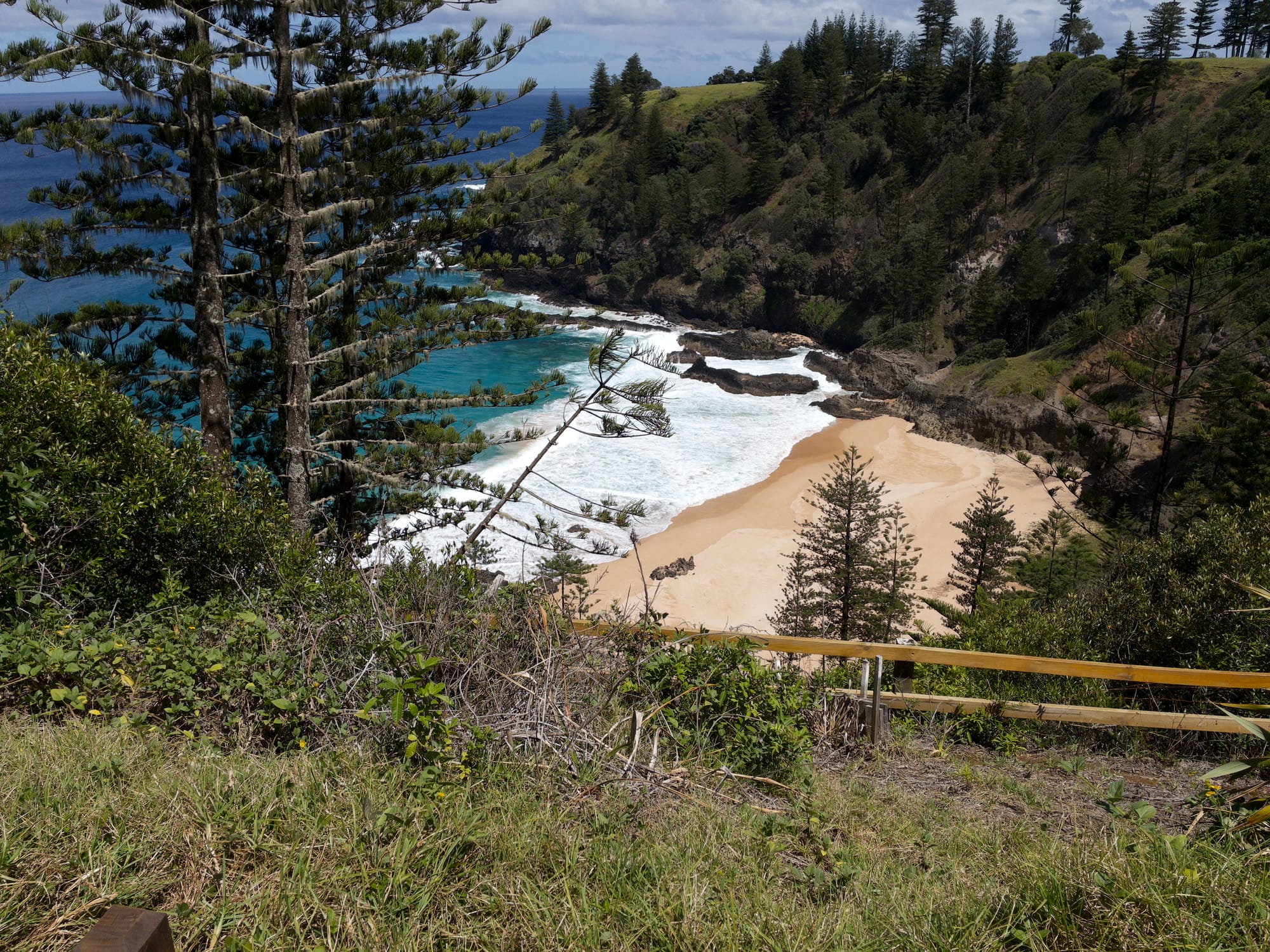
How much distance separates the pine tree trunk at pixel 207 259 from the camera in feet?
29.0

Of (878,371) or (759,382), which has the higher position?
(878,371)

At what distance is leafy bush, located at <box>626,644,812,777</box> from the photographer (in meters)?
3.71

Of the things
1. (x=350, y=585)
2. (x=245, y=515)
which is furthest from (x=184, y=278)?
(x=350, y=585)

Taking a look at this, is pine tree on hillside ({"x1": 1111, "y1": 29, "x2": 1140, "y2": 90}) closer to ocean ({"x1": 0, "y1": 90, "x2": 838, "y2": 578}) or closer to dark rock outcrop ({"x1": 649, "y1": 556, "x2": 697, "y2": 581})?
ocean ({"x1": 0, "y1": 90, "x2": 838, "y2": 578})

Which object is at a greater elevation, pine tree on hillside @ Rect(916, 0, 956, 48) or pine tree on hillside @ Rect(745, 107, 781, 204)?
pine tree on hillside @ Rect(916, 0, 956, 48)

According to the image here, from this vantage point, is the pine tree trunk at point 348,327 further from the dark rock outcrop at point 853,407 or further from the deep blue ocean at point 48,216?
the dark rock outcrop at point 853,407

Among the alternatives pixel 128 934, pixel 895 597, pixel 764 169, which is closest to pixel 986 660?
pixel 128 934

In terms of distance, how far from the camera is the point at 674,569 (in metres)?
20.3

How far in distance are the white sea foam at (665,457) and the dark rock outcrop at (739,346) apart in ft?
→ 18.6

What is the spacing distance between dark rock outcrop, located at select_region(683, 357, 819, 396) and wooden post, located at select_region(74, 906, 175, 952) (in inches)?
1460

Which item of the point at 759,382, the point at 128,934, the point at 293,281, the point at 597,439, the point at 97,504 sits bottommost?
the point at 597,439

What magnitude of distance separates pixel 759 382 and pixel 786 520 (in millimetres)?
15791

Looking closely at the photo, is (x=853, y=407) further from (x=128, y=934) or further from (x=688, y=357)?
(x=128, y=934)

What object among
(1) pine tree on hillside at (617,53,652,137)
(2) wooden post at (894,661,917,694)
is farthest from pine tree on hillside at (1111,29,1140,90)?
(2) wooden post at (894,661,917,694)
